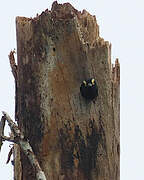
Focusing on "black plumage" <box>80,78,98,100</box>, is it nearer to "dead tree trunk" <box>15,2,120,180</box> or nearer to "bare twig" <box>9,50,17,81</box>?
"dead tree trunk" <box>15,2,120,180</box>

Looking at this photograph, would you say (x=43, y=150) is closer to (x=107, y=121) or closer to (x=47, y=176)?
(x=47, y=176)

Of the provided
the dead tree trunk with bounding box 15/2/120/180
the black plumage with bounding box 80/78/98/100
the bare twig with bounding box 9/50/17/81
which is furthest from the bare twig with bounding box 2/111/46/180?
the black plumage with bounding box 80/78/98/100

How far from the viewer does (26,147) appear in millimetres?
4547

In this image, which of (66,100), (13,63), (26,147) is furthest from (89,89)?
(13,63)

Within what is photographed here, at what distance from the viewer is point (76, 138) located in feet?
15.3

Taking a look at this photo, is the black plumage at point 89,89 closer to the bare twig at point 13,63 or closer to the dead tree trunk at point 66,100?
the dead tree trunk at point 66,100

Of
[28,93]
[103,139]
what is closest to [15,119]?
[28,93]

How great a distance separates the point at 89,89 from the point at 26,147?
71cm

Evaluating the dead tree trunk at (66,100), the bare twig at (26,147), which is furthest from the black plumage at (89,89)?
the bare twig at (26,147)

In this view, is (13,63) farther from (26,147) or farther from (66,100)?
(26,147)

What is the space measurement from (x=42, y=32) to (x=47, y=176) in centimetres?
123

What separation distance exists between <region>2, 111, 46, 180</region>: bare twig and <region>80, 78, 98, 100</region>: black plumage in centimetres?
63

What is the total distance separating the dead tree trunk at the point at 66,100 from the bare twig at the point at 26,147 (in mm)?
161

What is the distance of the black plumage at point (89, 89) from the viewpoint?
4617 millimetres
